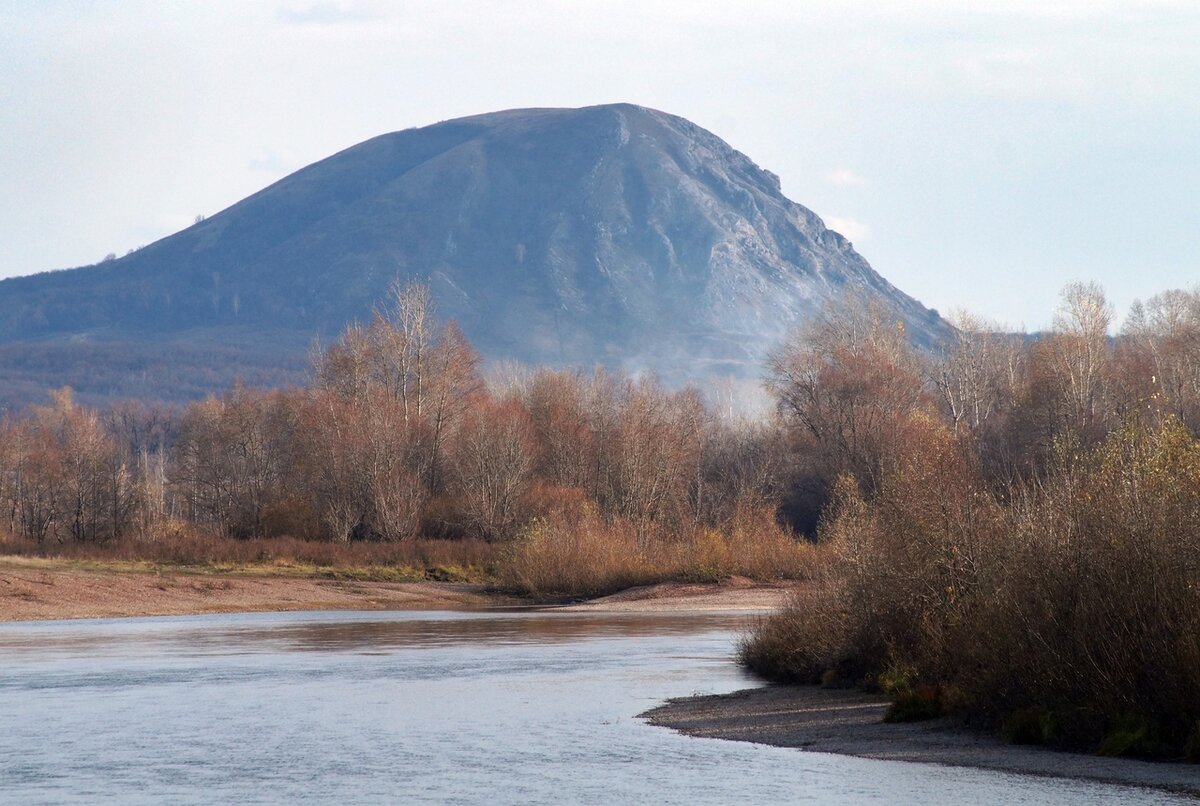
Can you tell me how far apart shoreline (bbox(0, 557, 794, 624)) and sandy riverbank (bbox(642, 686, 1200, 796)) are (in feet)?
106

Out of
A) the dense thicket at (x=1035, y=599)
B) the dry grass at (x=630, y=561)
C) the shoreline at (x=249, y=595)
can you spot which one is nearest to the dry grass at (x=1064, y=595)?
the dense thicket at (x=1035, y=599)

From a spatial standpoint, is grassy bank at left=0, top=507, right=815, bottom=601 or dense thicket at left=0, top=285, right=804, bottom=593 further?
dense thicket at left=0, top=285, right=804, bottom=593

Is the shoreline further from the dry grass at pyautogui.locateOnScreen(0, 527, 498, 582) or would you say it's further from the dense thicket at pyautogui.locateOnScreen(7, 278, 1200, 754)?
the dense thicket at pyautogui.locateOnScreen(7, 278, 1200, 754)

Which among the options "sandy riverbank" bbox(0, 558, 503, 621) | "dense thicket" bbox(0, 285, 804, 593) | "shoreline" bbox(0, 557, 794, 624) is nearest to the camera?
"sandy riverbank" bbox(0, 558, 503, 621)

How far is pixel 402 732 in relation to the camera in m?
26.6

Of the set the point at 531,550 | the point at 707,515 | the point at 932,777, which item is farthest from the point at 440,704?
the point at 707,515

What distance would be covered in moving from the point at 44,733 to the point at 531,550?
48802 mm

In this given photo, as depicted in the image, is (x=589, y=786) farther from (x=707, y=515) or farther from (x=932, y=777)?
(x=707, y=515)

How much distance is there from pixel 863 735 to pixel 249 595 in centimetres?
5063

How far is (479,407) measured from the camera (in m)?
101

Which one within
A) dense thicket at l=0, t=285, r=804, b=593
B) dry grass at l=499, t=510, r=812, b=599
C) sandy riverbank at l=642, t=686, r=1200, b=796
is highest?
dense thicket at l=0, t=285, r=804, b=593

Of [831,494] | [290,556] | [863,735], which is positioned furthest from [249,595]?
[863,735]

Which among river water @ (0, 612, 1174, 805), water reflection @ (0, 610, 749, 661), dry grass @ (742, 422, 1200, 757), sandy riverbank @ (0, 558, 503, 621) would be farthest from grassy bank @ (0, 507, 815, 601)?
dry grass @ (742, 422, 1200, 757)

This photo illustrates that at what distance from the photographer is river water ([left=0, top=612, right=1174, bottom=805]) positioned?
20203mm
